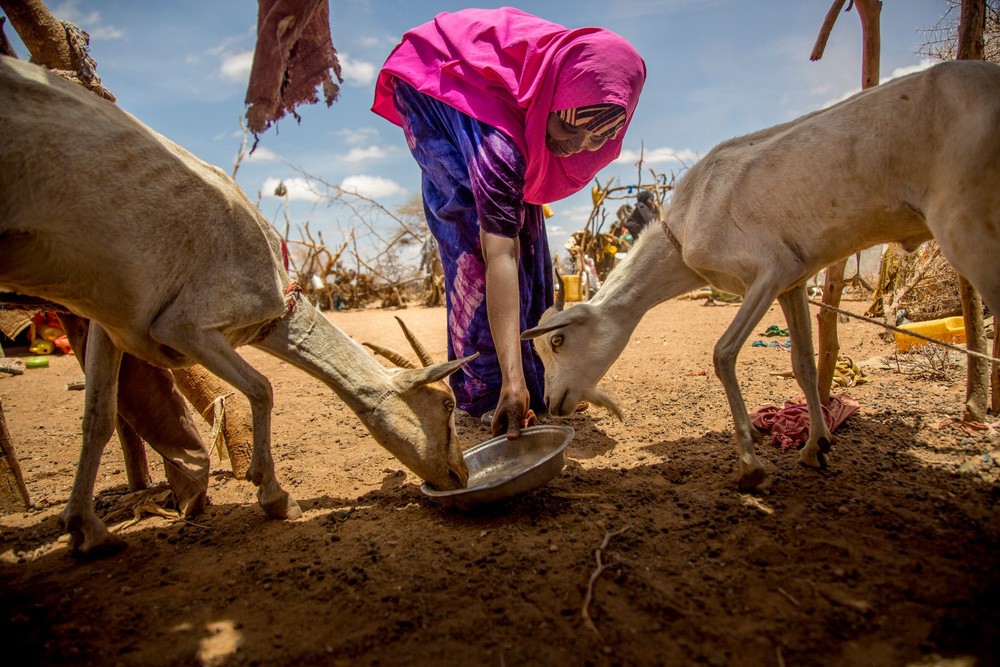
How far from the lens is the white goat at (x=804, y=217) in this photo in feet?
6.95

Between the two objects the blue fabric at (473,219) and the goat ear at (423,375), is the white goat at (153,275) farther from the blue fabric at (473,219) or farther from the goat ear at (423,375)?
the blue fabric at (473,219)

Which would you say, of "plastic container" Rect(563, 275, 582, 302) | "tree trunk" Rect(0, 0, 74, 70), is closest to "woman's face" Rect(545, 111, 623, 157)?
"tree trunk" Rect(0, 0, 74, 70)

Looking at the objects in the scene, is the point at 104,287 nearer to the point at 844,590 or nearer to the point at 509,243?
the point at 509,243

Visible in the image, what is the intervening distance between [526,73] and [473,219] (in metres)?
1.00

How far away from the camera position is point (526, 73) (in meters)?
3.18

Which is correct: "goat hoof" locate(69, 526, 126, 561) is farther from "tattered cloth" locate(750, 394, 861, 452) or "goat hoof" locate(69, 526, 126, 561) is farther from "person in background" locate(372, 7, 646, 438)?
"tattered cloth" locate(750, 394, 861, 452)

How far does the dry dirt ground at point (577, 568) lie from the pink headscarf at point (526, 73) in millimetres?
1925

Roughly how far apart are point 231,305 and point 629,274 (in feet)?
7.12

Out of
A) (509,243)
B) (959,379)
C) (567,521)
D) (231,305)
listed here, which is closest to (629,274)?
(509,243)

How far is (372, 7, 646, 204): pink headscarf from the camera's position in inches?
121

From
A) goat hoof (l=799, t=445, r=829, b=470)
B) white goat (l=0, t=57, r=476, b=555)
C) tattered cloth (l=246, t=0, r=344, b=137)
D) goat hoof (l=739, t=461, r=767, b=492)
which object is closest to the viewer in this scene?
white goat (l=0, t=57, r=476, b=555)

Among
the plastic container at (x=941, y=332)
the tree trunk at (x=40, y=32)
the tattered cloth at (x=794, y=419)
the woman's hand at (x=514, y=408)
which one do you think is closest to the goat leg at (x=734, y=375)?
the tattered cloth at (x=794, y=419)

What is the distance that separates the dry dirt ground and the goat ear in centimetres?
63

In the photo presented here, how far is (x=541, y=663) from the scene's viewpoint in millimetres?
1502
